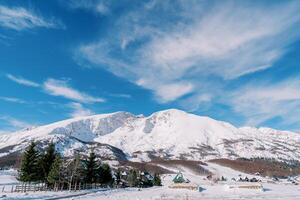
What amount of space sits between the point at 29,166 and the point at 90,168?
17470mm

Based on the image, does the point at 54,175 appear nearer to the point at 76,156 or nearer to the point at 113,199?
the point at 76,156

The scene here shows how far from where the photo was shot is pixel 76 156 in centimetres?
8781

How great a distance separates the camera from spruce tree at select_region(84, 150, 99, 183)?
9648 cm

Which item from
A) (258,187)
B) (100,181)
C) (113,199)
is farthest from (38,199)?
(258,187)

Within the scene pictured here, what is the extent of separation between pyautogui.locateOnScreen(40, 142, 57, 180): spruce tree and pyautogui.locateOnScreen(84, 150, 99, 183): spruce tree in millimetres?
9127

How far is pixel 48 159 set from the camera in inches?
3639

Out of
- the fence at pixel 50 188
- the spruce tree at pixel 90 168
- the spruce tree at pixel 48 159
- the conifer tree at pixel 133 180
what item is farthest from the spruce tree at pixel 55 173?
the conifer tree at pixel 133 180

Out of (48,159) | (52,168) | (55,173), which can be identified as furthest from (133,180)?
(55,173)

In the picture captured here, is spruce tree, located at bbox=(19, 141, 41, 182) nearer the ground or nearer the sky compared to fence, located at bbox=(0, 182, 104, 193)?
nearer the sky

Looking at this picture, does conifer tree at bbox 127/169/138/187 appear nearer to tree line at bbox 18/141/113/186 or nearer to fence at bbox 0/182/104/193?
fence at bbox 0/182/104/193

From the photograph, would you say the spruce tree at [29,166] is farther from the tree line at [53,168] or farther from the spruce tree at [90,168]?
the spruce tree at [90,168]

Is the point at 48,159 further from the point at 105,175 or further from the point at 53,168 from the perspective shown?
the point at 105,175

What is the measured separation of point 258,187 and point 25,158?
224ft

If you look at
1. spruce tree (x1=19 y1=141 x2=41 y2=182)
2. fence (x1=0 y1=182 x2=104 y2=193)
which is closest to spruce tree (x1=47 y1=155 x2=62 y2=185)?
fence (x1=0 y1=182 x2=104 y2=193)
